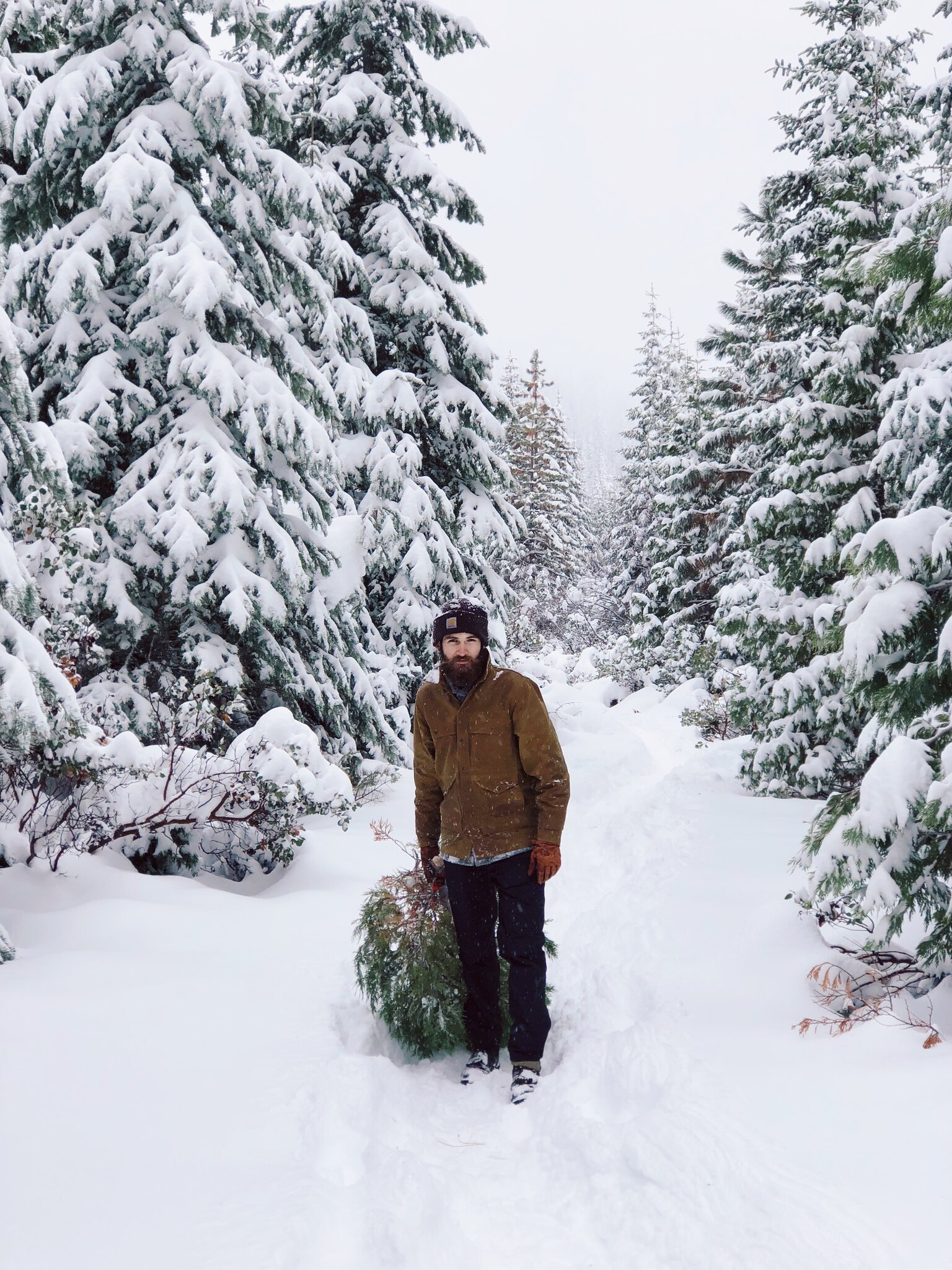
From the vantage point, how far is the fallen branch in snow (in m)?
3.68

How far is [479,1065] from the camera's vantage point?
4.09 m

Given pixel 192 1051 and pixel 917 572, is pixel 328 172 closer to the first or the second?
pixel 917 572

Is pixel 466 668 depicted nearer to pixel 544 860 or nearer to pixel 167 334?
pixel 544 860

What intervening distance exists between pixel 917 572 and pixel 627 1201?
2953 mm

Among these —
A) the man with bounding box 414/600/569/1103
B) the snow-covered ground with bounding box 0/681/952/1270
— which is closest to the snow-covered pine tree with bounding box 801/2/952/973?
the snow-covered ground with bounding box 0/681/952/1270

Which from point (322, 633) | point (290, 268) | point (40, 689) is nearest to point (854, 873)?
point (40, 689)

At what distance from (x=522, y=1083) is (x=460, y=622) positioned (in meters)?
2.27

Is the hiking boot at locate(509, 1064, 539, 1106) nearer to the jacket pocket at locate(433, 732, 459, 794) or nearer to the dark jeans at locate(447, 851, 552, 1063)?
the dark jeans at locate(447, 851, 552, 1063)

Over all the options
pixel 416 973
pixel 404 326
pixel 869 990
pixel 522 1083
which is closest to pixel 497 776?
pixel 416 973

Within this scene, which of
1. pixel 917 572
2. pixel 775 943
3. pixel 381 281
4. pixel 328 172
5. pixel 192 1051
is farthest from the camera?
pixel 381 281

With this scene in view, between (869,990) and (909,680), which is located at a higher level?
(909,680)

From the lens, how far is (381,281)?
39.9 ft

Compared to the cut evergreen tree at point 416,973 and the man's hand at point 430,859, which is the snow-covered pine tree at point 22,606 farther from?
the man's hand at point 430,859

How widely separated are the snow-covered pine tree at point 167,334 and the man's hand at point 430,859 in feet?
12.4
